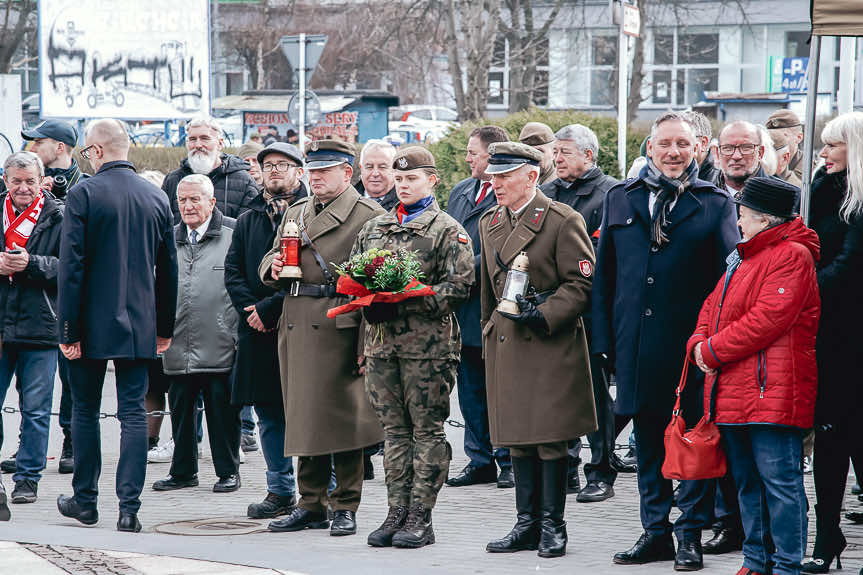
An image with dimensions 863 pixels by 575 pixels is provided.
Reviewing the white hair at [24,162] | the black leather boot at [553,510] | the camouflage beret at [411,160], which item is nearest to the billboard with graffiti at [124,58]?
the white hair at [24,162]

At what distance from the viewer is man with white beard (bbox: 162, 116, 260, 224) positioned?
32.4 feet

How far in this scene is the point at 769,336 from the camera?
5.56m

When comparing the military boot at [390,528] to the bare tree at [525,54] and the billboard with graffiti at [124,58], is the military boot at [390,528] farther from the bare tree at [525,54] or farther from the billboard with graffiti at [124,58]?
the bare tree at [525,54]

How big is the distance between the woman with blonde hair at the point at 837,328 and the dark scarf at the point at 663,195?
2.11ft

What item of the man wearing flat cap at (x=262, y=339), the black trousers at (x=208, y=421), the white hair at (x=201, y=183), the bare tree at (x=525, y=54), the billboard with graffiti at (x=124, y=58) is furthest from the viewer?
the bare tree at (x=525, y=54)

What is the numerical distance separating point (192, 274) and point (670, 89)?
45.2 m

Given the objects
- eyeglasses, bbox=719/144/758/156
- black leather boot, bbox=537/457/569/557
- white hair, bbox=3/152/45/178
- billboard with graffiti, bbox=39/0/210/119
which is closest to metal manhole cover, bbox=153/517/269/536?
black leather boot, bbox=537/457/569/557

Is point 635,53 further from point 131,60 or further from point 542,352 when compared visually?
point 542,352

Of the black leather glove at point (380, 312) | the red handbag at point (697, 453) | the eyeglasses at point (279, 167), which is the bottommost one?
the red handbag at point (697, 453)

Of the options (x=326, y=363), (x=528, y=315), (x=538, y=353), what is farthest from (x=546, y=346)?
(x=326, y=363)

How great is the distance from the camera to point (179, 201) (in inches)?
349

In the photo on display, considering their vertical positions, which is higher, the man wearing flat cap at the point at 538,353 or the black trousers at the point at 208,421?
the man wearing flat cap at the point at 538,353

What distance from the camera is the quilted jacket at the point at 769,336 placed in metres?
5.57

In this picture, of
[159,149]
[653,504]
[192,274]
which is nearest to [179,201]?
[192,274]
